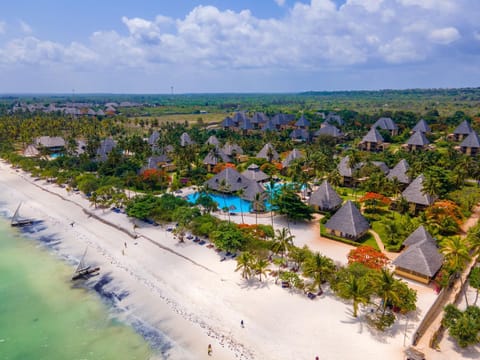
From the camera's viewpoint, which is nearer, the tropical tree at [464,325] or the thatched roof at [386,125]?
the tropical tree at [464,325]

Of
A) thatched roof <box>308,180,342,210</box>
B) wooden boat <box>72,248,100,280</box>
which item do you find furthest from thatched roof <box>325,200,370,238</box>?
wooden boat <box>72,248,100,280</box>

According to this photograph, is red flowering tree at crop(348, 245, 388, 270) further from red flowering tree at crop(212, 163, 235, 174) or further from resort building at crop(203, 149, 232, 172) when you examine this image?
resort building at crop(203, 149, 232, 172)

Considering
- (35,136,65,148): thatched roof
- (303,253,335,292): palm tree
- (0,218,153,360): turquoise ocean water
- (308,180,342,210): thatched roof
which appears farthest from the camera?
(35,136,65,148): thatched roof

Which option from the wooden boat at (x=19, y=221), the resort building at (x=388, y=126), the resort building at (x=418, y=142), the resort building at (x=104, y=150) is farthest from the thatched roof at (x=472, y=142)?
the wooden boat at (x=19, y=221)

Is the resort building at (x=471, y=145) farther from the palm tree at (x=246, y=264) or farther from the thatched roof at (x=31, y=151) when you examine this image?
the thatched roof at (x=31, y=151)

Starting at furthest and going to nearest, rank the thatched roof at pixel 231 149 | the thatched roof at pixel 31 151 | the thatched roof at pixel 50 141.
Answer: the thatched roof at pixel 50 141 → the thatched roof at pixel 31 151 → the thatched roof at pixel 231 149

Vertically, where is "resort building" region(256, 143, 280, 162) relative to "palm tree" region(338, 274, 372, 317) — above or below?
above
